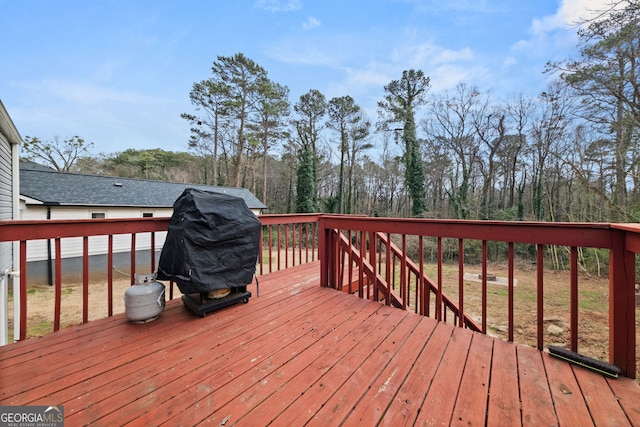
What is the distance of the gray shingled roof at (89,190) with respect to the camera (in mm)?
8719

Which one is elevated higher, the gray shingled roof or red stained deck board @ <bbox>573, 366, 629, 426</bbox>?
the gray shingled roof

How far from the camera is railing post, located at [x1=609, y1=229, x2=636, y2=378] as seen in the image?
53.9 inches

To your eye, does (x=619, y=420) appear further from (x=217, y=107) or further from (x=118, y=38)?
(x=217, y=107)

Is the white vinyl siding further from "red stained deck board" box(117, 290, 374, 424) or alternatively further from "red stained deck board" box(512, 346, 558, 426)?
"red stained deck board" box(512, 346, 558, 426)

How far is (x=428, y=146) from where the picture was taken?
15023 mm

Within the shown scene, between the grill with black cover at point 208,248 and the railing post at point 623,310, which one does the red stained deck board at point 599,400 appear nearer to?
the railing post at point 623,310

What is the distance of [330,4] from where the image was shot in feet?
20.1

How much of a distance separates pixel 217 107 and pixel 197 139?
8.66 feet

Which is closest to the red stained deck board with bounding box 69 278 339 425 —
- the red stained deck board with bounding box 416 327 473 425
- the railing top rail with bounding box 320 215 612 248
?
the red stained deck board with bounding box 416 327 473 425

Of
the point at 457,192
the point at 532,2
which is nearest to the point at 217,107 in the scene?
the point at 532,2

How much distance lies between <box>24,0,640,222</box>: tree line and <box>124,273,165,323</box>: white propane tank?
375 inches

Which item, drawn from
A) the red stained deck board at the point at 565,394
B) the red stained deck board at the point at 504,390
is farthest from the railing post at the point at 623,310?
the red stained deck board at the point at 504,390

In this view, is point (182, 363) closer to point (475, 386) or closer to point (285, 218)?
point (475, 386)

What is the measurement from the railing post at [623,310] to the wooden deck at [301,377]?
124 mm
